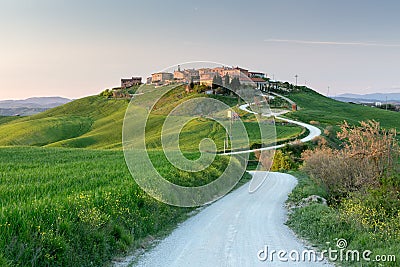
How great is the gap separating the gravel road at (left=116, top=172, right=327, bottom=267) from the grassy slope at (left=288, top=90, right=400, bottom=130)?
273 ft

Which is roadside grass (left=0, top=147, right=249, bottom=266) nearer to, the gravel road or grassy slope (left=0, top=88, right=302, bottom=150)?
the gravel road

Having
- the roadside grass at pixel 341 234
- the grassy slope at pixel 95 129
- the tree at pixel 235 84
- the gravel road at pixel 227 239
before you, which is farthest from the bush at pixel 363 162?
the grassy slope at pixel 95 129

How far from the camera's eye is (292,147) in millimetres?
58625

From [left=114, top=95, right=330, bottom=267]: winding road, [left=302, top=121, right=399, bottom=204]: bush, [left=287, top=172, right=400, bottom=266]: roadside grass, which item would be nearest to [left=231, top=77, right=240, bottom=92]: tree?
[left=302, top=121, right=399, bottom=204]: bush

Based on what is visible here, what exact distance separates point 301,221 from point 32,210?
9.60m

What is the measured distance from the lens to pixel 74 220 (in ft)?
31.3

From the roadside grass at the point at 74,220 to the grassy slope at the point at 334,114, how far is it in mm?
86678

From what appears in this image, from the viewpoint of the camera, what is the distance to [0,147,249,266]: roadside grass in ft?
26.1

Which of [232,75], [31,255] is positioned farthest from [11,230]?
[232,75]

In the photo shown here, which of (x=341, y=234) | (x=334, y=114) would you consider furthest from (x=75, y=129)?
(x=341, y=234)

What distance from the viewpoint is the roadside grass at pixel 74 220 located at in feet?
26.1

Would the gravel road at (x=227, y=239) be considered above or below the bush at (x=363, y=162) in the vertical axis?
below

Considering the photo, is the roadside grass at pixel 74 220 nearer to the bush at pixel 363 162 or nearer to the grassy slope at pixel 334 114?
the bush at pixel 363 162

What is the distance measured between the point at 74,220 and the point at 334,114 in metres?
125
